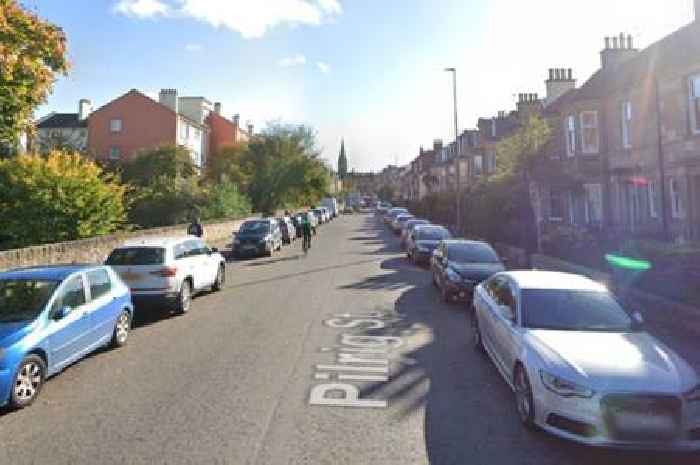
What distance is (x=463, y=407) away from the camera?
564 centimetres

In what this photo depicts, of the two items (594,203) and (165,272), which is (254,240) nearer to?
(165,272)

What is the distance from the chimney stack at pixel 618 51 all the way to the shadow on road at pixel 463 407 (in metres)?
22.6

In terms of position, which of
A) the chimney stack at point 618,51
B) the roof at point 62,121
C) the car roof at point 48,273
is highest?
the roof at point 62,121

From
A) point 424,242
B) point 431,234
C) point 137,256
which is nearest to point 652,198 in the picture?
point 431,234

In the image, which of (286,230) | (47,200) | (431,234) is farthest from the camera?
(286,230)

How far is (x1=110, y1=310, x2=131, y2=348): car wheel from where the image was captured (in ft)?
26.3

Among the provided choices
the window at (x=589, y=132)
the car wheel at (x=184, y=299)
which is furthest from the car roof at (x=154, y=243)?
the window at (x=589, y=132)

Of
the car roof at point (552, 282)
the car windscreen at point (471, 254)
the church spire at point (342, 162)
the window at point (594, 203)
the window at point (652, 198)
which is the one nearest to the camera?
the car roof at point (552, 282)

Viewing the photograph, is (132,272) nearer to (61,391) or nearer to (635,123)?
(61,391)

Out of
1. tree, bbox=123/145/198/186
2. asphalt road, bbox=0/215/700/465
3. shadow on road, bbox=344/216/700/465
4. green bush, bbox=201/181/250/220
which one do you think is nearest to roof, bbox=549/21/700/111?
asphalt road, bbox=0/215/700/465

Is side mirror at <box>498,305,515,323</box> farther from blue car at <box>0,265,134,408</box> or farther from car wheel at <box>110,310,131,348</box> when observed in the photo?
car wheel at <box>110,310,131,348</box>

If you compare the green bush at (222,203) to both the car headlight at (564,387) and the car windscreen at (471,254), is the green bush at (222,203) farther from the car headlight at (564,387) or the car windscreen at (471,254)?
the car headlight at (564,387)

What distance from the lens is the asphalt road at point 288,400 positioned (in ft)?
15.0

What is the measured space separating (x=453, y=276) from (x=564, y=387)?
6.81m
